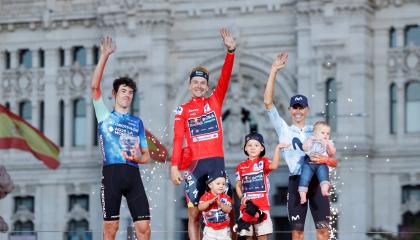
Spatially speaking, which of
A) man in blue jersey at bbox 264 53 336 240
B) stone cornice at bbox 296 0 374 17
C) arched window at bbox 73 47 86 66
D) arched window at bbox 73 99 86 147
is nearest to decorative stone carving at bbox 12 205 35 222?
arched window at bbox 73 99 86 147

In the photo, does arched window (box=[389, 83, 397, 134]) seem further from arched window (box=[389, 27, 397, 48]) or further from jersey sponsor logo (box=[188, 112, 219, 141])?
jersey sponsor logo (box=[188, 112, 219, 141])

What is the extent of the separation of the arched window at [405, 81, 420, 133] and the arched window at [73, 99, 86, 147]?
15206 mm

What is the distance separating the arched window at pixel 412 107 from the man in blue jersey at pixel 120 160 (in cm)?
3479

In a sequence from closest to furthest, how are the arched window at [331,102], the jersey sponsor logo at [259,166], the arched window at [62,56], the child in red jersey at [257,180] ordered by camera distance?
the child in red jersey at [257,180] → the jersey sponsor logo at [259,166] → the arched window at [331,102] → the arched window at [62,56]

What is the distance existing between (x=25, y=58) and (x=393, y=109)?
18080 millimetres

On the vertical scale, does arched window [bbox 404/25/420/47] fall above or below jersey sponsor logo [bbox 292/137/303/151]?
above

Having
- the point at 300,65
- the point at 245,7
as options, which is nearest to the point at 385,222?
the point at 300,65

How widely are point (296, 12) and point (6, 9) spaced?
15.1 metres

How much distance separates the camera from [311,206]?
19.2m

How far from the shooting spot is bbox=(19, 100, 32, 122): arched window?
59.9 metres

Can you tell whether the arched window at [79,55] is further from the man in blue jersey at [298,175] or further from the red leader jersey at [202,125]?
the red leader jersey at [202,125]

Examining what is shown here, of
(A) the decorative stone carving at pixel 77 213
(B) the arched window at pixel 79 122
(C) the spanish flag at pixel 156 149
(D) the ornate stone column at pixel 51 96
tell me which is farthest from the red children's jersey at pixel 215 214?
(D) the ornate stone column at pixel 51 96

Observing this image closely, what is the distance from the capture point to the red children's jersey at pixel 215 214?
18547 mm

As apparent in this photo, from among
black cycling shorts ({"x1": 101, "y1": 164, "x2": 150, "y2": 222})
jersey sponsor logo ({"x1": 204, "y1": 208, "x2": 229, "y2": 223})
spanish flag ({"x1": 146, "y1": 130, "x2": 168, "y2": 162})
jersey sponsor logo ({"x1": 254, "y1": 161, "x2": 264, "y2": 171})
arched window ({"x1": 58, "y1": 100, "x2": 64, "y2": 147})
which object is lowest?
jersey sponsor logo ({"x1": 204, "y1": 208, "x2": 229, "y2": 223})
